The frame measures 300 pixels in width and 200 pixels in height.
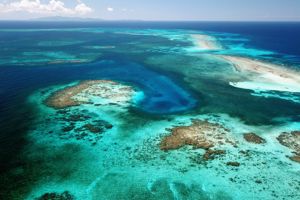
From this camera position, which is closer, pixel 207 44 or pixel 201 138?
pixel 201 138

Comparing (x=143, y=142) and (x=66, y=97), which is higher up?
(x=66, y=97)

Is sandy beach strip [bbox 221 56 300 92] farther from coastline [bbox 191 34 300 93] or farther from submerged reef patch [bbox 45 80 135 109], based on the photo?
submerged reef patch [bbox 45 80 135 109]

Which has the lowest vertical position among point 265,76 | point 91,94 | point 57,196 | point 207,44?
point 57,196

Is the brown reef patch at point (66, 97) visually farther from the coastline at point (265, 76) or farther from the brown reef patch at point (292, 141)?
the coastline at point (265, 76)

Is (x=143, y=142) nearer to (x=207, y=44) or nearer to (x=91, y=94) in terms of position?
(x=91, y=94)

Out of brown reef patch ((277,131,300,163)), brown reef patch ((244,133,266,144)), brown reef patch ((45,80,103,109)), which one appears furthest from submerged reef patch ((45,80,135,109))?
brown reef patch ((277,131,300,163))

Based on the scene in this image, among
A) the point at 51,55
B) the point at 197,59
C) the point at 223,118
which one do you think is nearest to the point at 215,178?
the point at 223,118

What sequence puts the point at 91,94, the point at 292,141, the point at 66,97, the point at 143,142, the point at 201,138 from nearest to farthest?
the point at 143,142 < the point at 292,141 < the point at 201,138 < the point at 66,97 < the point at 91,94

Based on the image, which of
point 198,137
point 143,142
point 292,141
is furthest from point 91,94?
point 292,141
